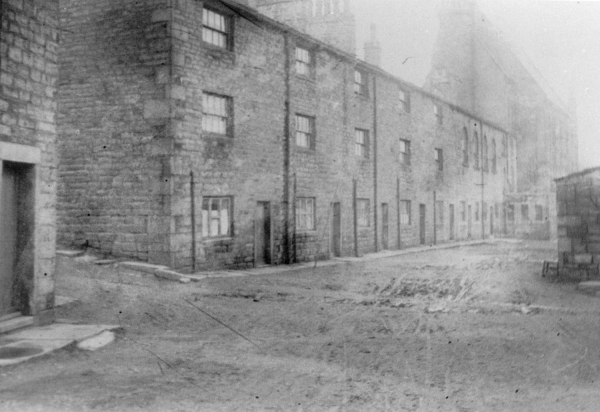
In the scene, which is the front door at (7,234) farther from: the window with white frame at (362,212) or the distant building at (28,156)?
the window with white frame at (362,212)

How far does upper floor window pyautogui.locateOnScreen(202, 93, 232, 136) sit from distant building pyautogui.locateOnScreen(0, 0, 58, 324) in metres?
6.51

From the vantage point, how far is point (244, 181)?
615 inches

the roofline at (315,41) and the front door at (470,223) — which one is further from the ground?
the roofline at (315,41)

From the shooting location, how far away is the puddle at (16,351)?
6.04 metres

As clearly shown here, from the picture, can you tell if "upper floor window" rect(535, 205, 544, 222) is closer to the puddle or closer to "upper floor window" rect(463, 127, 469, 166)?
"upper floor window" rect(463, 127, 469, 166)

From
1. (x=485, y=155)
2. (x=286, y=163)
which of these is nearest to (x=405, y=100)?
A: (x=286, y=163)

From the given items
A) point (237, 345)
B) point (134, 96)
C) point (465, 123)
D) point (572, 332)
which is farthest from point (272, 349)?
point (465, 123)

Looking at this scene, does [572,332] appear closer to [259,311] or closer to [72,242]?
[259,311]

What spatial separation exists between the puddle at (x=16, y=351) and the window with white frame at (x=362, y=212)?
16.0 m

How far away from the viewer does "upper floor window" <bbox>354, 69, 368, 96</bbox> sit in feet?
71.1

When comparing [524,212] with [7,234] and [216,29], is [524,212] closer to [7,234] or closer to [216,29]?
[216,29]

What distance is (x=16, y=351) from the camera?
246 inches

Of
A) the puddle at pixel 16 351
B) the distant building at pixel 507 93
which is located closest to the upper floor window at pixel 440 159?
the distant building at pixel 507 93

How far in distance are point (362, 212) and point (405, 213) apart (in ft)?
14.3
